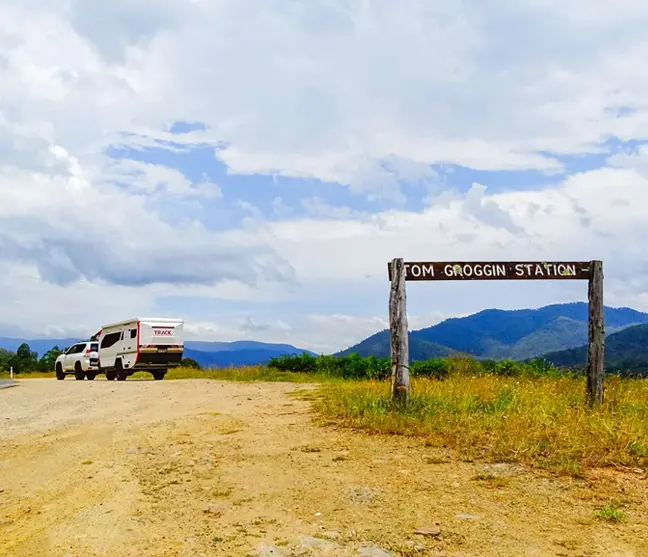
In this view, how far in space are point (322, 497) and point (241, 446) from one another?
262 cm

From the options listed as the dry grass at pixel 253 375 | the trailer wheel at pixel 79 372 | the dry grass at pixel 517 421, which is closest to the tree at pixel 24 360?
the trailer wheel at pixel 79 372

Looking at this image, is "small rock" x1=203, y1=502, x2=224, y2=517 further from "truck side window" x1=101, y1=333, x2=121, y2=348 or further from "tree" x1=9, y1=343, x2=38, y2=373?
"tree" x1=9, y1=343, x2=38, y2=373

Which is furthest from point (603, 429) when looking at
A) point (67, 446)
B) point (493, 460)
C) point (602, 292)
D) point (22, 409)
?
point (22, 409)

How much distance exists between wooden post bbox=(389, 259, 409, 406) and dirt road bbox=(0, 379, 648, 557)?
1606mm

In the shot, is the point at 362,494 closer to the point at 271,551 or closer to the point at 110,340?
the point at 271,551

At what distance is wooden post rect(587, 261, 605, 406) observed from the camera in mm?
11141

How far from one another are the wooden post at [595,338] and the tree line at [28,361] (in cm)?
4432

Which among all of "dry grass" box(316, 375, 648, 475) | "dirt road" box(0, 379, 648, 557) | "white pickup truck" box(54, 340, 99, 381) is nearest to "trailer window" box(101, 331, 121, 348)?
"white pickup truck" box(54, 340, 99, 381)

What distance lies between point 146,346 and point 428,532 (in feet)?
74.2

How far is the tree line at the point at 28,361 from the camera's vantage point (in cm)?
4972

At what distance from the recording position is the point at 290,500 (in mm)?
6168

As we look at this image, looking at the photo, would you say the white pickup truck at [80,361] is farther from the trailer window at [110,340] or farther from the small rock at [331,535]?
the small rock at [331,535]

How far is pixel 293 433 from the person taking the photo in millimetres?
9359

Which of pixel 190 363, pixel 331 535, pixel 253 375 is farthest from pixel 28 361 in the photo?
pixel 331 535
